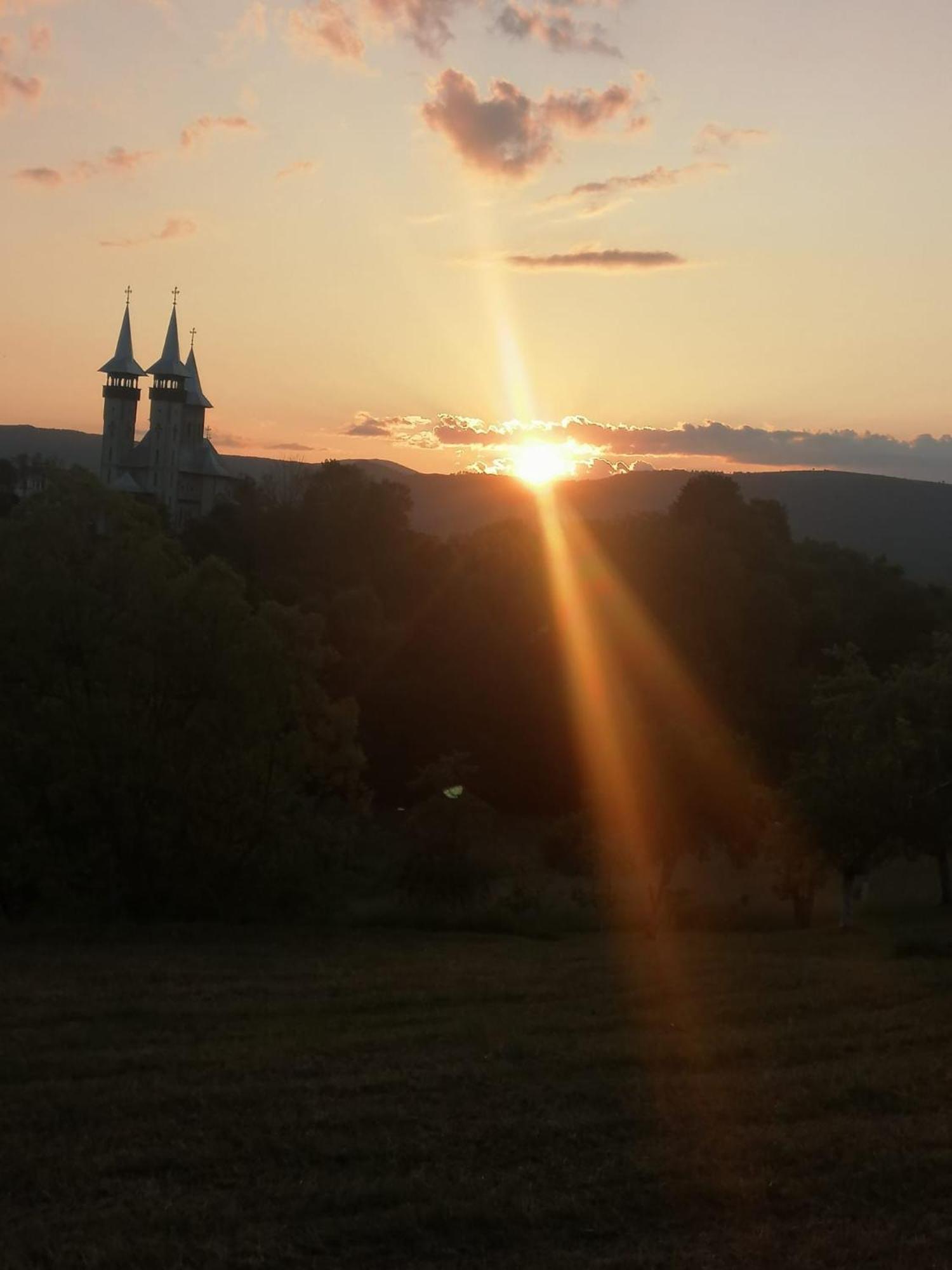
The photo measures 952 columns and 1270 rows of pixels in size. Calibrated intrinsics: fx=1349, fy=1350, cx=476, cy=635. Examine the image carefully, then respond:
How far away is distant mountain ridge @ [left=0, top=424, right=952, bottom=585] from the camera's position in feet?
501

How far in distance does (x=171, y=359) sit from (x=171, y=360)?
0.09m

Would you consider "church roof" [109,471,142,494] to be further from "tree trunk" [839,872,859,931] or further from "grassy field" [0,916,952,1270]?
"grassy field" [0,916,952,1270]

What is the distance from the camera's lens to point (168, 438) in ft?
369

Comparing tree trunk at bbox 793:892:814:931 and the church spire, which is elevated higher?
the church spire

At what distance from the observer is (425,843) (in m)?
27.2

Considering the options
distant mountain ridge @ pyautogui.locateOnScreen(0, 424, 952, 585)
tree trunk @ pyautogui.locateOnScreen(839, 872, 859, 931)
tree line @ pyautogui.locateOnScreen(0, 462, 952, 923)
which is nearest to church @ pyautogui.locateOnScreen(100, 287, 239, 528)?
distant mountain ridge @ pyautogui.locateOnScreen(0, 424, 952, 585)

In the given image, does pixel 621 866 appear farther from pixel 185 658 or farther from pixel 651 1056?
pixel 651 1056

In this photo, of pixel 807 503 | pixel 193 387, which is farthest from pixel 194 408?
pixel 807 503

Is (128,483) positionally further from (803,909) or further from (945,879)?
(803,909)

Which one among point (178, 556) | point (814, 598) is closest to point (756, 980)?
point (178, 556)

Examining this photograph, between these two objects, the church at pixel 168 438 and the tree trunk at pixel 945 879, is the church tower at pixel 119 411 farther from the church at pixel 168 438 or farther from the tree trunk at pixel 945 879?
the tree trunk at pixel 945 879

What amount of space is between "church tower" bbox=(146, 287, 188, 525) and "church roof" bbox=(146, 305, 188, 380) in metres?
0.05

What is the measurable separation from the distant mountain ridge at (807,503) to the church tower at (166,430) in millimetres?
36474

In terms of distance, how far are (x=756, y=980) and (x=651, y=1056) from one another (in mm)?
5510
